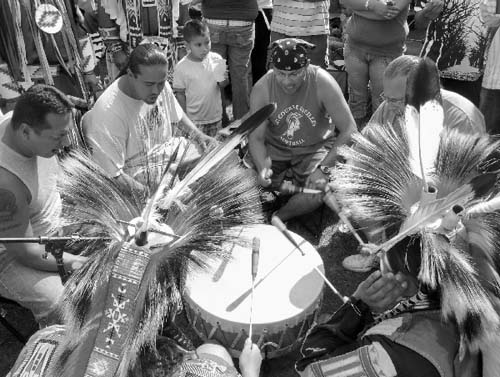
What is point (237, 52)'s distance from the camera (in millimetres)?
4969

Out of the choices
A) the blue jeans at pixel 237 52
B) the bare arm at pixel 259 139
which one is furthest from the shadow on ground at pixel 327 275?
the blue jeans at pixel 237 52

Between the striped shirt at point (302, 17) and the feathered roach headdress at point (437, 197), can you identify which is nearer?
the feathered roach headdress at point (437, 197)

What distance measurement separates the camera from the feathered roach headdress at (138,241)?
1.46 meters

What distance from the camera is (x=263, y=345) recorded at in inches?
100

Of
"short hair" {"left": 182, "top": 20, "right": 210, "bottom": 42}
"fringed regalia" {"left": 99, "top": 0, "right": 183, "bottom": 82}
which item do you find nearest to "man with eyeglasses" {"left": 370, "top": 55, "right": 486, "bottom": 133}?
"short hair" {"left": 182, "top": 20, "right": 210, "bottom": 42}

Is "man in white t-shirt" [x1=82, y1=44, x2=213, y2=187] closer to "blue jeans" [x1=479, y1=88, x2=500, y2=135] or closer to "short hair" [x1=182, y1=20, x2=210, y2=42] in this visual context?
"short hair" [x1=182, y1=20, x2=210, y2=42]

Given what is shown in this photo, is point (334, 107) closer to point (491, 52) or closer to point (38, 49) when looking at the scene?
point (491, 52)

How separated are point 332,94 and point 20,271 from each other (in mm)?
2307

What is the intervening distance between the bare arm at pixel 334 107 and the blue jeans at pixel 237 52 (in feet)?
4.54

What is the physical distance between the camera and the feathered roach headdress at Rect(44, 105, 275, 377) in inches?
57.7

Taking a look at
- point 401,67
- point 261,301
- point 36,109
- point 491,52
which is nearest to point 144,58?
point 36,109

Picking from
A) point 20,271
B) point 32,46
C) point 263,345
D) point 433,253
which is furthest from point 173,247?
point 32,46

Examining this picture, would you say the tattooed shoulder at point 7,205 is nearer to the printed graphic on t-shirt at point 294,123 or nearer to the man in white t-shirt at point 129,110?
the man in white t-shirt at point 129,110

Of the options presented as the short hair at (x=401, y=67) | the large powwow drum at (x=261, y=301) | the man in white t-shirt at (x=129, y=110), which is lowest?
the large powwow drum at (x=261, y=301)
